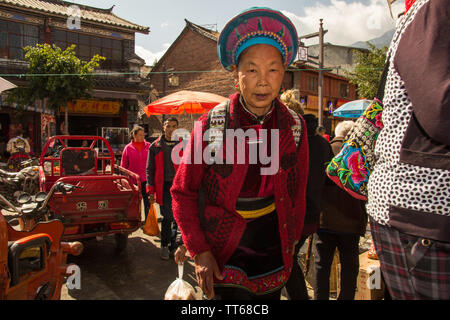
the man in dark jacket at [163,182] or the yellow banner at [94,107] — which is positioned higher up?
the yellow banner at [94,107]

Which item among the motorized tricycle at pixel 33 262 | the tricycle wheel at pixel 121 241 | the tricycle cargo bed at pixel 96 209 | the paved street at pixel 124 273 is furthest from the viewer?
the tricycle wheel at pixel 121 241

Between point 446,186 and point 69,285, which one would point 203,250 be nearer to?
point 446,186

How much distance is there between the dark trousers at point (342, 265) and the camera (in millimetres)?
2846

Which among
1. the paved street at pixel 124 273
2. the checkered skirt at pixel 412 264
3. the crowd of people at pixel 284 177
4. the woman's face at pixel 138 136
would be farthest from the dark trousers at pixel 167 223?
the checkered skirt at pixel 412 264

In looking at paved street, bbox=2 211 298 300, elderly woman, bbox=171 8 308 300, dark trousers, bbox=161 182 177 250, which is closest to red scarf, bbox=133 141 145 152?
dark trousers, bbox=161 182 177 250

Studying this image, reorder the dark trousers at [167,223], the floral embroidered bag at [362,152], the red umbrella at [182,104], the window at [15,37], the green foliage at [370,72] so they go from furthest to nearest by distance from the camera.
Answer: the green foliage at [370,72] < the window at [15,37] < the red umbrella at [182,104] < the dark trousers at [167,223] < the floral embroidered bag at [362,152]

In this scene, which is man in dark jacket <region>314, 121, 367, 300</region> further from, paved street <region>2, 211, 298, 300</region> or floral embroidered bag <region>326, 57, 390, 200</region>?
floral embroidered bag <region>326, 57, 390, 200</region>

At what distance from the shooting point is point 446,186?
1.08 meters

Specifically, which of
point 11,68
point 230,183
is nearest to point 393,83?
point 230,183

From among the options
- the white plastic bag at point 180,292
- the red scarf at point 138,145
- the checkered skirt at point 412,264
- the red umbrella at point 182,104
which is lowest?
the white plastic bag at point 180,292

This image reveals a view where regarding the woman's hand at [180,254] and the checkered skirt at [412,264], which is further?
the woman's hand at [180,254]

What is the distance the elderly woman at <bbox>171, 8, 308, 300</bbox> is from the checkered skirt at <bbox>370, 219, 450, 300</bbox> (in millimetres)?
536

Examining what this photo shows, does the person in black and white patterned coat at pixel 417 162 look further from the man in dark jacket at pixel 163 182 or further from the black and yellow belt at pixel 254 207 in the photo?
the man in dark jacket at pixel 163 182
